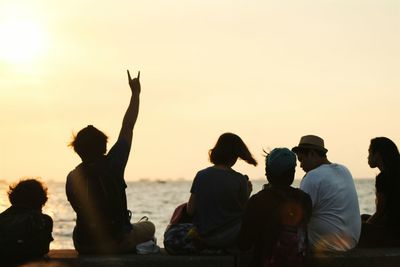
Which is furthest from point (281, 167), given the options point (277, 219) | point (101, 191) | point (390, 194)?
point (390, 194)

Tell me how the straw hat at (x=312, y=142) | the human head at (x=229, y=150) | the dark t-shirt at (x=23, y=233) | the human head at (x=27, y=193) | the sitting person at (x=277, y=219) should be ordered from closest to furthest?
the sitting person at (x=277, y=219) < the dark t-shirt at (x=23, y=233) < the human head at (x=27, y=193) < the human head at (x=229, y=150) < the straw hat at (x=312, y=142)

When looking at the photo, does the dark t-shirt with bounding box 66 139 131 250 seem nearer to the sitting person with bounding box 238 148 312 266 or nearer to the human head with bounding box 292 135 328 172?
the sitting person with bounding box 238 148 312 266

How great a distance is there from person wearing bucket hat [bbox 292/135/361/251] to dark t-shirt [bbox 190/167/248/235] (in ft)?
2.31

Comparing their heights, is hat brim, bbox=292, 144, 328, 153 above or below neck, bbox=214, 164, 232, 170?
above

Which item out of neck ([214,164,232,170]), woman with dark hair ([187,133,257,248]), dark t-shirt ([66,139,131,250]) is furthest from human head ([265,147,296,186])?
dark t-shirt ([66,139,131,250])

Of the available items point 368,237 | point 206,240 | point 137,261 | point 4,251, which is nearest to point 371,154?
point 368,237

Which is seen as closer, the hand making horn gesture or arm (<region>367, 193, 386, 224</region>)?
the hand making horn gesture

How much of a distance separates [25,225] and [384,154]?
398cm

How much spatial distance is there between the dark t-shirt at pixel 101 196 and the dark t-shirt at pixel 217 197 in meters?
0.76

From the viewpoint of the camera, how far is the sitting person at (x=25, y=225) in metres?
8.09

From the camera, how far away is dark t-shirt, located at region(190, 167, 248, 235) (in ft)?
27.1

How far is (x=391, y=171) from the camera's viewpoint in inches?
360

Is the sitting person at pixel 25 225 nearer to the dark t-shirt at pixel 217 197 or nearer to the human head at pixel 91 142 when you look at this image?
the human head at pixel 91 142

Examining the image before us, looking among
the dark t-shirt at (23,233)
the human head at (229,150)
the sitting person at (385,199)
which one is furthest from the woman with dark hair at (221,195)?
the sitting person at (385,199)
